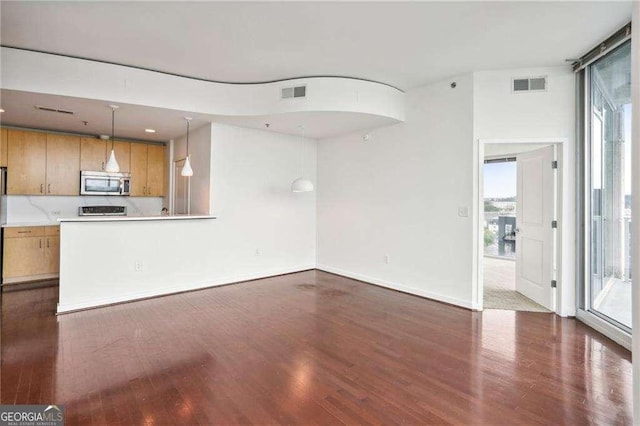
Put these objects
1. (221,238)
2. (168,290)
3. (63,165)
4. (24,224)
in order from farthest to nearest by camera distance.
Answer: (63,165) → (221,238) → (24,224) → (168,290)

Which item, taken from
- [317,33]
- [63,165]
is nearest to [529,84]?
[317,33]

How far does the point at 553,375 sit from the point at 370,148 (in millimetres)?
4023

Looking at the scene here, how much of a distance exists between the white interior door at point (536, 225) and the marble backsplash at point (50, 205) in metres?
7.29

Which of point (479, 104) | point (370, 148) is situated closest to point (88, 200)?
point (370, 148)

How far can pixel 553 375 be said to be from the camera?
2.63 metres

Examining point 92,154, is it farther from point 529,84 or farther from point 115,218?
point 529,84

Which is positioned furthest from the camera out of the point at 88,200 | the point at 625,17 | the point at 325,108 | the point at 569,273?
the point at 88,200

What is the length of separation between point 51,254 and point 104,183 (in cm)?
153

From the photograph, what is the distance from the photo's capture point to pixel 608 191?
383 centimetres

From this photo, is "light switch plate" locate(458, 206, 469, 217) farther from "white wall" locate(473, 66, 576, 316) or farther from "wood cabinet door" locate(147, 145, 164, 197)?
"wood cabinet door" locate(147, 145, 164, 197)

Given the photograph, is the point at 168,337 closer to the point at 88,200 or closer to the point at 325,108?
the point at 325,108

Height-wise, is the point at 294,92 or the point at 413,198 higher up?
the point at 294,92

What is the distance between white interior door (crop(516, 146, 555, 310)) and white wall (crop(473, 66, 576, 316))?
6.4 inches

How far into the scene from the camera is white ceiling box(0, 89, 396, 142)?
13.6 feet
